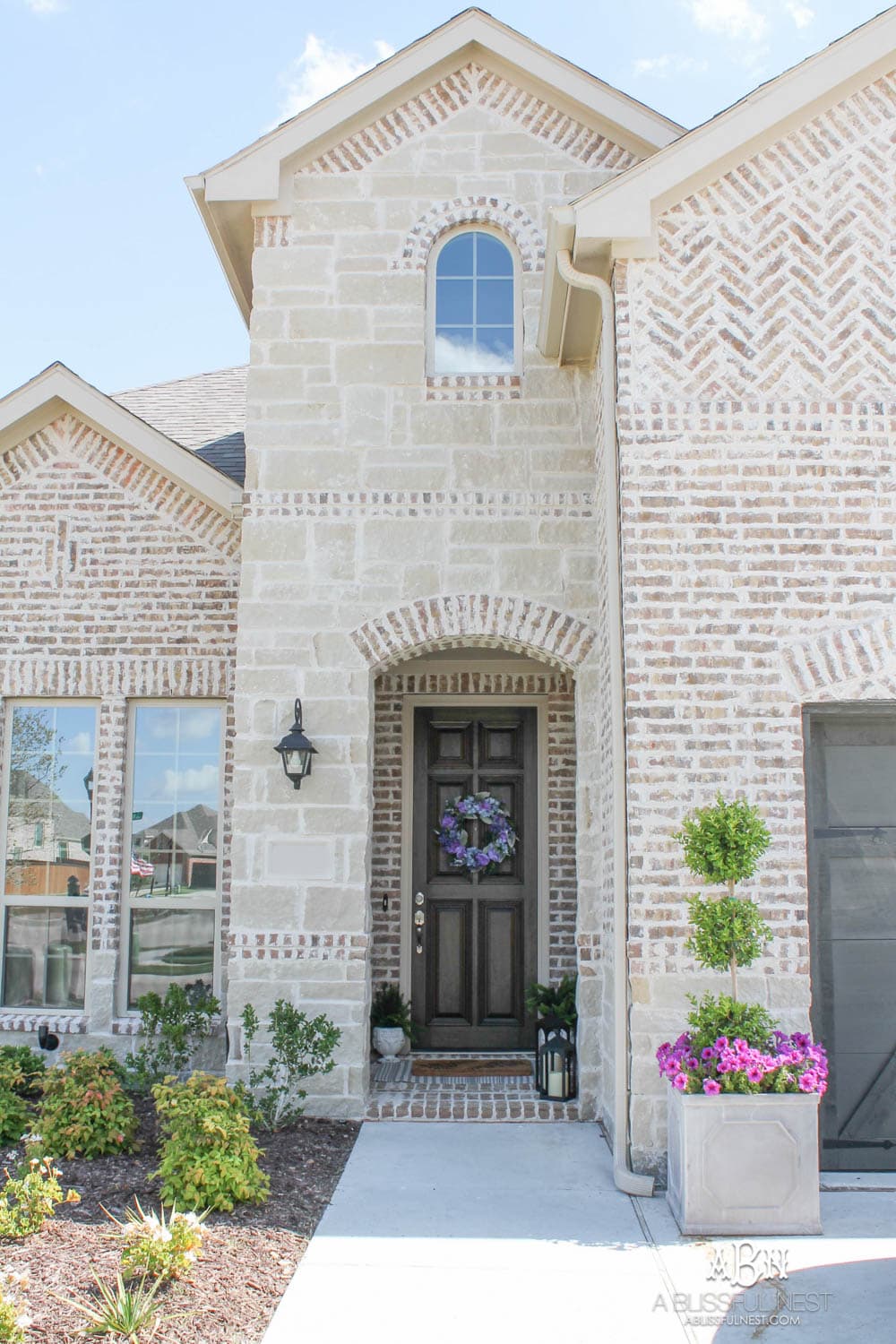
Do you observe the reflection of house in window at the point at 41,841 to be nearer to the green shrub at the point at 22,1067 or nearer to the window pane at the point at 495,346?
the green shrub at the point at 22,1067

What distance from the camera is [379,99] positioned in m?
7.35

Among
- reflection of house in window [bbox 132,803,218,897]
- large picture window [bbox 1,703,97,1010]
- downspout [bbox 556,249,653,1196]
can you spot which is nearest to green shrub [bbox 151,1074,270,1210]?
downspout [bbox 556,249,653,1196]

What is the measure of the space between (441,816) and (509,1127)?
8.33 ft

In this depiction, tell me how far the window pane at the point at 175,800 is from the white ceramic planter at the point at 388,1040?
61.4 inches

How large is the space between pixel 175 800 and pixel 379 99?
16.0ft

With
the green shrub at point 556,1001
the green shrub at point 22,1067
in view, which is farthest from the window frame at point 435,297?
the green shrub at point 22,1067

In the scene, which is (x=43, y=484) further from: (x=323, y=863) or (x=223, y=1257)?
(x=223, y=1257)

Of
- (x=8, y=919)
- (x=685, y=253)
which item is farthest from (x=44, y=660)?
(x=685, y=253)

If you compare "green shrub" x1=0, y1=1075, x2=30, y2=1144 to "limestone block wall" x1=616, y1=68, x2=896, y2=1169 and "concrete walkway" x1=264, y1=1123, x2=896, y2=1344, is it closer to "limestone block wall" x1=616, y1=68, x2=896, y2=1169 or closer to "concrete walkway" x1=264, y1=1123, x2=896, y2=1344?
"concrete walkway" x1=264, y1=1123, x2=896, y2=1344

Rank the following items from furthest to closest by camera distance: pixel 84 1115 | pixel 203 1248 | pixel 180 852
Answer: pixel 180 852 → pixel 84 1115 → pixel 203 1248

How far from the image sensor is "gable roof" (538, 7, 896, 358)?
6.07 metres

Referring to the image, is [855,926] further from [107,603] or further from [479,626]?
[107,603]

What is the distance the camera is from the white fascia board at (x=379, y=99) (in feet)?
23.9

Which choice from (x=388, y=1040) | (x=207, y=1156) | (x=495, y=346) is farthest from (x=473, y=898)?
(x=495, y=346)
